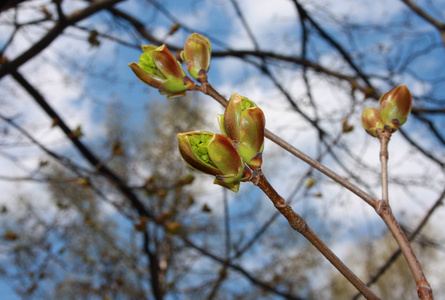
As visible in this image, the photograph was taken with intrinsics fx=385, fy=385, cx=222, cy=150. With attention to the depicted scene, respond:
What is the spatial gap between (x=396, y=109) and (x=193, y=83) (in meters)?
0.26

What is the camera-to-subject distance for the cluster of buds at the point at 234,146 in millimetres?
346

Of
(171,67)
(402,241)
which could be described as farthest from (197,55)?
(402,241)

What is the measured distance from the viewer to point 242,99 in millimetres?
375

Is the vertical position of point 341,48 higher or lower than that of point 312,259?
lower

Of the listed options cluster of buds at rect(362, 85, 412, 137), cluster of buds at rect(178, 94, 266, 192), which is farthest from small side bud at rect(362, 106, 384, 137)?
cluster of buds at rect(178, 94, 266, 192)

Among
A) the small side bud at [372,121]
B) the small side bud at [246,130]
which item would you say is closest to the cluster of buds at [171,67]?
the small side bud at [246,130]

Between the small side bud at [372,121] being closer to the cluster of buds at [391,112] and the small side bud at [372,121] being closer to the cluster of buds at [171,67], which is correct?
the cluster of buds at [391,112]

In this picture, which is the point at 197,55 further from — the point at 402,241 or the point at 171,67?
the point at 402,241

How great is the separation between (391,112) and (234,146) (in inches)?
9.7

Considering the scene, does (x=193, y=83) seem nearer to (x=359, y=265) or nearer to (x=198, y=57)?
(x=198, y=57)

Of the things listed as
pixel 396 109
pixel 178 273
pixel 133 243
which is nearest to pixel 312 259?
pixel 178 273

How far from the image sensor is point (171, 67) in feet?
1.46

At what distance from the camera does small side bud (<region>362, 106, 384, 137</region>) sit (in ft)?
1.65

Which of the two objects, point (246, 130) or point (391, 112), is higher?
point (391, 112)
